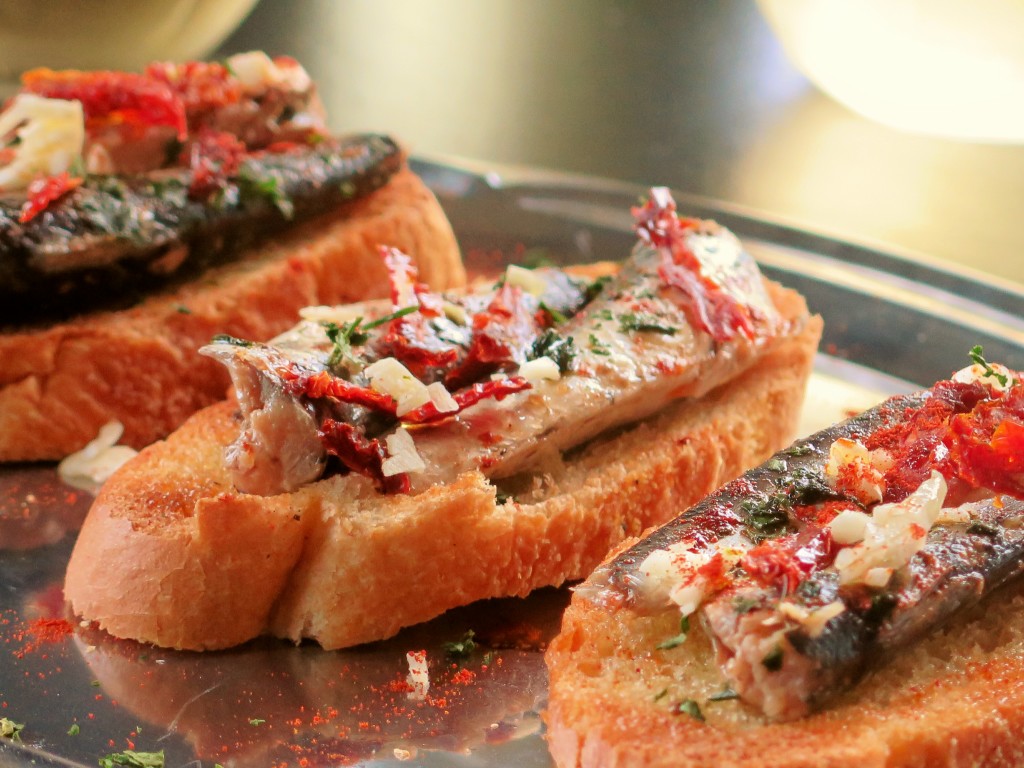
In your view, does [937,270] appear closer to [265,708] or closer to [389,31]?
[265,708]

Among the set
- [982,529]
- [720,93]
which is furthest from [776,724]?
[720,93]

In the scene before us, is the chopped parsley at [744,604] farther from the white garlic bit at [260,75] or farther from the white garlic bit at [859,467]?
the white garlic bit at [260,75]

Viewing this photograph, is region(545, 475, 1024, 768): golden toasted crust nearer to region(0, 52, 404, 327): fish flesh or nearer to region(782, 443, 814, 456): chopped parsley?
region(782, 443, 814, 456): chopped parsley

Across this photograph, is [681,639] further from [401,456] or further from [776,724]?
[401,456]

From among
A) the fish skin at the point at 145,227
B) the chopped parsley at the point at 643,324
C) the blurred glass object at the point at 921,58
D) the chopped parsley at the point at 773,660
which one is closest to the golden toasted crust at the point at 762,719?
the chopped parsley at the point at 773,660

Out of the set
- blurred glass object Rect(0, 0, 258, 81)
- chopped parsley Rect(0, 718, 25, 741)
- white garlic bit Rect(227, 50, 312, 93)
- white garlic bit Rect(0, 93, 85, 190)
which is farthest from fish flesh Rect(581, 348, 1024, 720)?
blurred glass object Rect(0, 0, 258, 81)

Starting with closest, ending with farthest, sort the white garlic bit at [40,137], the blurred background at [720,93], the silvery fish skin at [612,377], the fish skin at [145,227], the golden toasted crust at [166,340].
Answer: the silvery fish skin at [612,377] → the fish skin at [145,227] → the golden toasted crust at [166,340] → the white garlic bit at [40,137] → the blurred background at [720,93]
